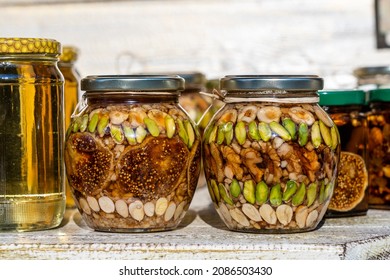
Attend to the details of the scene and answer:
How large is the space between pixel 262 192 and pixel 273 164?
3 centimetres

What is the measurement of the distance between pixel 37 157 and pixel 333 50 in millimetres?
719

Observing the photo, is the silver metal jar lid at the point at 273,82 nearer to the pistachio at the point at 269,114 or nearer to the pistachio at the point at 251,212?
the pistachio at the point at 269,114

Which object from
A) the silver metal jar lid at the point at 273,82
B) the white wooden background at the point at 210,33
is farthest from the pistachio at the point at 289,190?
the white wooden background at the point at 210,33

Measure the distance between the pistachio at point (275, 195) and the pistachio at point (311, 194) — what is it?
34mm

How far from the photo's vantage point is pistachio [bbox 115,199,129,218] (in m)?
0.93

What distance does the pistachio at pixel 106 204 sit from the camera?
0.93 meters

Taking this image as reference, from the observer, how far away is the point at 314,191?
3.04ft

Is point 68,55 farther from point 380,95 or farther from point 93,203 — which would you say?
point 380,95

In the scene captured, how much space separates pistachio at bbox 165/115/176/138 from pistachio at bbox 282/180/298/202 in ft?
0.47

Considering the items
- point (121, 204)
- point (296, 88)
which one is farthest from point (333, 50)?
point (121, 204)

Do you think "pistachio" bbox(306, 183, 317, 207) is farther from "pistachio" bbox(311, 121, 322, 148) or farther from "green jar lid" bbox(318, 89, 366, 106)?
"green jar lid" bbox(318, 89, 366, 106)

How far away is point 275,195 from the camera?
913 millimetres

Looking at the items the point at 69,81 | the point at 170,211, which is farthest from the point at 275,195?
the point at 69,81

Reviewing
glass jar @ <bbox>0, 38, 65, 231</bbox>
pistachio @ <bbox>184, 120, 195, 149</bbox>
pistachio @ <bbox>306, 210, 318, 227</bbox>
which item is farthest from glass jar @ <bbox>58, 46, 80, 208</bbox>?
pistachio @ <bbox>306, 210, 318, 227</bbox>
